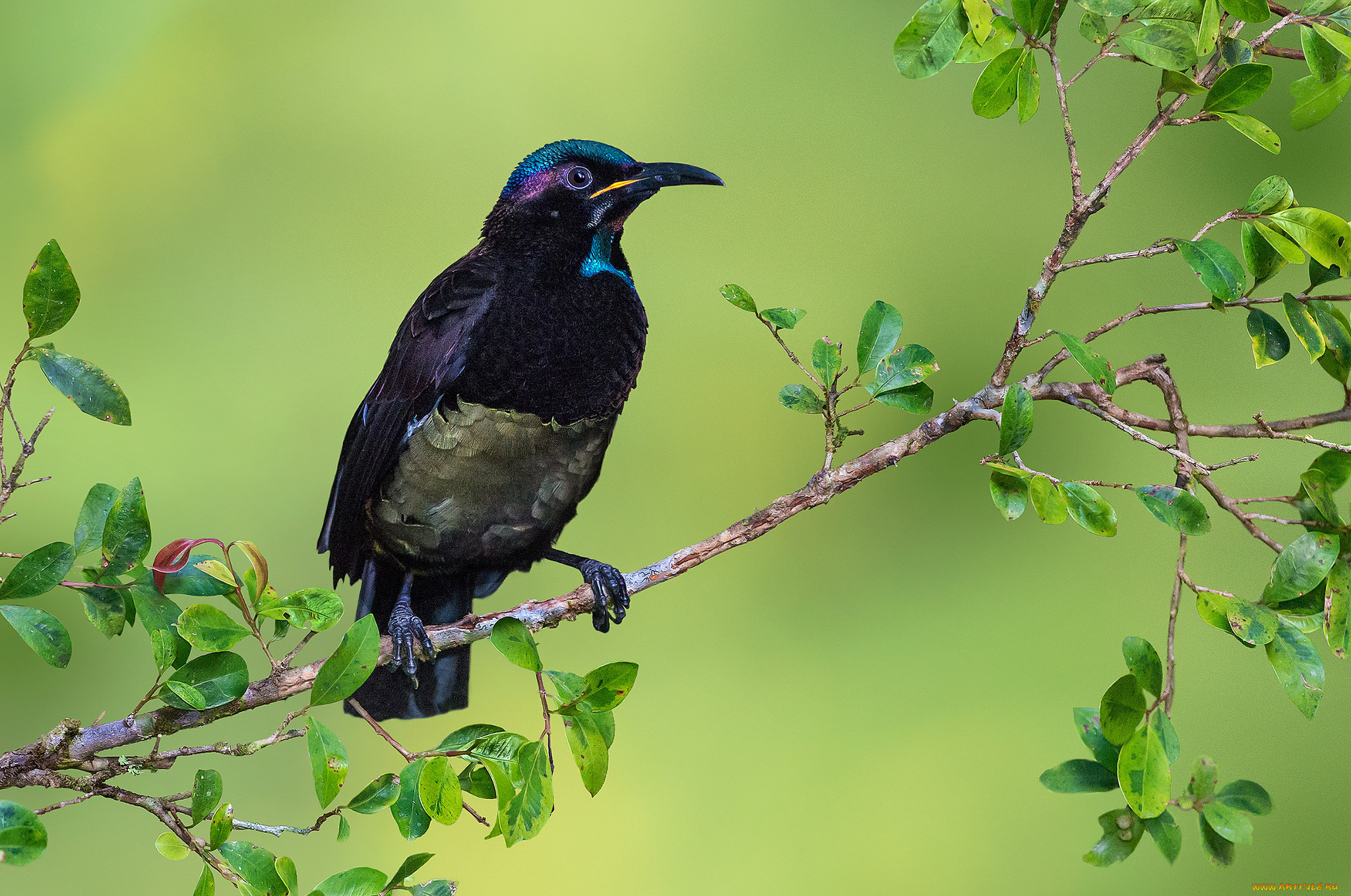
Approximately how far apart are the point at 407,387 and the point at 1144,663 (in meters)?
1.21

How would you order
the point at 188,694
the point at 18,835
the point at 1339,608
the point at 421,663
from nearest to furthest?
the point at 18,835 < the point at 188,694 < the point at 1339,608 < the point at 421,663

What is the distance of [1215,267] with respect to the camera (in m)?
1.38

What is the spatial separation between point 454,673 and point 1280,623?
139cm

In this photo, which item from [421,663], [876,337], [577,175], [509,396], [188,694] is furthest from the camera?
[421,663]

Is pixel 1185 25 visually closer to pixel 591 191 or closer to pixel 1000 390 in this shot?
pixel 1000 390

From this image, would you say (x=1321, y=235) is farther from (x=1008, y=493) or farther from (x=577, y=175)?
(x=577, y=175)

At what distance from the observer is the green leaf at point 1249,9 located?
Answer: 1312 millimetres

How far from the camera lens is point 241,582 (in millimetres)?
1402

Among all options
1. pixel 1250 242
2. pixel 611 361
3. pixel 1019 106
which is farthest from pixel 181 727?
pixel 1250 242

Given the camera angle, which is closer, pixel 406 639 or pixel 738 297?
pixel 738 297

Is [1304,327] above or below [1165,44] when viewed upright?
below

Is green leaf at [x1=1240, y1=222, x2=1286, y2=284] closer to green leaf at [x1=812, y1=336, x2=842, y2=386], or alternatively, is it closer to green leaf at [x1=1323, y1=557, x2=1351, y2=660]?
green leaf at [x1=1323, y1=557, x2=1351, y2=660]

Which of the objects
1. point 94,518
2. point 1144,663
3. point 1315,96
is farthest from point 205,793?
point 1315,96

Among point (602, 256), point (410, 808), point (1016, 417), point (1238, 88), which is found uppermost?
point (1238, 88)
